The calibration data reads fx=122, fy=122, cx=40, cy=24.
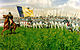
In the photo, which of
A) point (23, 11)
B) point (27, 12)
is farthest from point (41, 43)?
point (27, 12)

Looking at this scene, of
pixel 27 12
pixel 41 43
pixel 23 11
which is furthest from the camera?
pixel 27 12

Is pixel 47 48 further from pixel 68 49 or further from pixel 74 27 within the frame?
pixel 74 27

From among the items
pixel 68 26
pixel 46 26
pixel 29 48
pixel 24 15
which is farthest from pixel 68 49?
pixel 24 15

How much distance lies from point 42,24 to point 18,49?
1459 centimetres

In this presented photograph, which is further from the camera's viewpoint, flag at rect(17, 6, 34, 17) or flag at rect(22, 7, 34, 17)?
flag at rect(22, 7, 34, 17)

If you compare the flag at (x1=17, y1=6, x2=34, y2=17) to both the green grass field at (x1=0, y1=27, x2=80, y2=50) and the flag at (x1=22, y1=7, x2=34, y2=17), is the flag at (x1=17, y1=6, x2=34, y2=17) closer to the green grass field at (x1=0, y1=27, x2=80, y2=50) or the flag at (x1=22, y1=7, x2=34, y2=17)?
the flag at (x1=22, y1=7, x2=34, y2=17)

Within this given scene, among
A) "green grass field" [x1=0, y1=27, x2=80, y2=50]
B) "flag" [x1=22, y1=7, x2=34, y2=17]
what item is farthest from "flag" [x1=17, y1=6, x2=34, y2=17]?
"green grass field" [x1=0, y1=27, x2=80, y2=50]

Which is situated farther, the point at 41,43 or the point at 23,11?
the point at 23,11

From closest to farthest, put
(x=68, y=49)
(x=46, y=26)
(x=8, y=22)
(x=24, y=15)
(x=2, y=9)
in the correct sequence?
(x=68, y=49), (x=8, y=22), (x=46, y=26), (x=24, y=15), (x=2, y=9)

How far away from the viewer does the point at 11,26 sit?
16094mm

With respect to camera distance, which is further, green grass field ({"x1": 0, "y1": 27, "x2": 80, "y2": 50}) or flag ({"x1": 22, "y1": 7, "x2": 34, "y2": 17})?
flag ({"x1": 22, "y1": 7, "x2": 34, "y2": 17})

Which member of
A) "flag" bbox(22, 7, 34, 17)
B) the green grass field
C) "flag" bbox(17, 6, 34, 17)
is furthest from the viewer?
"flag" bbox(22, 7, 34, 17)

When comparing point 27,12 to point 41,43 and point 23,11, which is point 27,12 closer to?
point 23,11

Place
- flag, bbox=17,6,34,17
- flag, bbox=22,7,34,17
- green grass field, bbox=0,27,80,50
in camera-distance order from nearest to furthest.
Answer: green grass field, bbox=0,27,80,50 < flag, bbox=17,6,34,17 < flag, bbox=22,7,34,17
